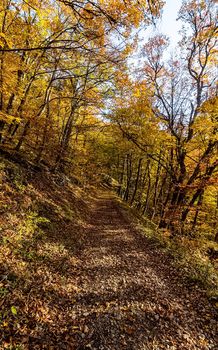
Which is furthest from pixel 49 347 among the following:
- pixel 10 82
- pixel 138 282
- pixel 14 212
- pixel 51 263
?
pixel 10 82

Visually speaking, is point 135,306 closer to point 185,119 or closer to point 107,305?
point 107,305

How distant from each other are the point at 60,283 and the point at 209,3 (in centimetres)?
1451

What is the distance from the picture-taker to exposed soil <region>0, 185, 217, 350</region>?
396cm

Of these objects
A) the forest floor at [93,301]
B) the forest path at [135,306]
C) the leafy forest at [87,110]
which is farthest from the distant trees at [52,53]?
the forest path at [135,306]

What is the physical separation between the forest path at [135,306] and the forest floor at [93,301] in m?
0.02

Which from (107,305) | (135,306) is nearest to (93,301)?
(107,305)

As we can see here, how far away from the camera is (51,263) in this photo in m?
6.20

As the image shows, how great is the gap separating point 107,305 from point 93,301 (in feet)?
1.20

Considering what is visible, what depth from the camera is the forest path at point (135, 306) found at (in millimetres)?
4125

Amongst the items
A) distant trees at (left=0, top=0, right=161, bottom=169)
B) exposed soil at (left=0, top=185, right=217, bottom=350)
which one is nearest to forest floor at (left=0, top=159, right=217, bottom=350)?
exposed soil at (left=0, top=185, right=217, bottom=350)

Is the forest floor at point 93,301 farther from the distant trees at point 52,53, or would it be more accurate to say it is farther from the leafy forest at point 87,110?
→ the distant trees at point 52,53

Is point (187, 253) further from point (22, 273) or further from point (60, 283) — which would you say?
point (22, 273)

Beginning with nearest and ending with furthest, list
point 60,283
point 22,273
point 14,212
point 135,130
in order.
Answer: point 22,273
point 60,283
point 14,212
point 135,130

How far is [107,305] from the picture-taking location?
500cm
